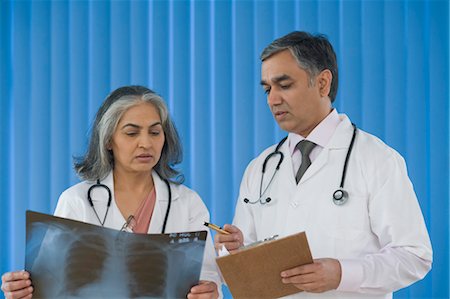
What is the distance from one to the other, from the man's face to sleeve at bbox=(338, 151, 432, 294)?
0.86ft

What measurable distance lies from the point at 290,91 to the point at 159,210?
53 cm

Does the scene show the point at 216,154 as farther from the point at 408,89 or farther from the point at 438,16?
the point at 438,16

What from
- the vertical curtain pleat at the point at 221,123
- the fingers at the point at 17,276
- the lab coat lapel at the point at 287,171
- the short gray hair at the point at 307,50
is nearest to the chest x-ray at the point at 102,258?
the fingers at the point at 17,276

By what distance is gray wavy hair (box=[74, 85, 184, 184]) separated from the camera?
1909 millimetres

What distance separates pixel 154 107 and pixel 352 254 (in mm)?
732

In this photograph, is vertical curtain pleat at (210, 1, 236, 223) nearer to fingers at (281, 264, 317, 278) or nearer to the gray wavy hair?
the gray wavy hair

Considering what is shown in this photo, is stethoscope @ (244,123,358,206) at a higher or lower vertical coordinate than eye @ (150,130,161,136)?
lower

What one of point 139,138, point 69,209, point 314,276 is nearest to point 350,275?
point 314,276

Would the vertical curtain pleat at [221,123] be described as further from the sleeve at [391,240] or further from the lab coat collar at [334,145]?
the sleeve at [391,240]

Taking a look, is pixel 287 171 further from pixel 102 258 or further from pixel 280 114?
pixel 102 258

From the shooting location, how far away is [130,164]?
188cm

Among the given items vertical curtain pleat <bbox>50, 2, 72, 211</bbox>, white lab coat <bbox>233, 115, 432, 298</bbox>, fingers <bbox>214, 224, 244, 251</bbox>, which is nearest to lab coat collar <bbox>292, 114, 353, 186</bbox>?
white lab coat <bbox>233, 115, 432, 298</bbox>

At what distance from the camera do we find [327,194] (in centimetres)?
182

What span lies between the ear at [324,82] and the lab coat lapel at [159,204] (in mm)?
549
